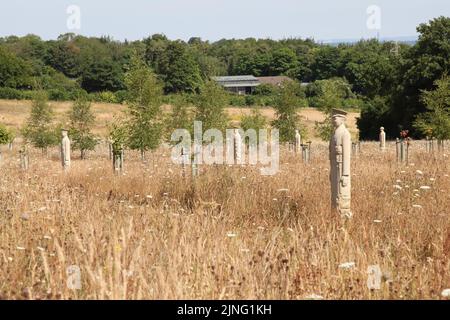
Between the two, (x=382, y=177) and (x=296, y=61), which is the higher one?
(x=296, y=61)

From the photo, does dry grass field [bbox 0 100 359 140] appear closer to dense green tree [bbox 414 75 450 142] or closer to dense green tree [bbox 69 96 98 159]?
dense green tree [bbox 69 96 98 159]

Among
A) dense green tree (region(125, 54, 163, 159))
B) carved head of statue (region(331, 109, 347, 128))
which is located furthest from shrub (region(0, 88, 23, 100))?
carved head of statue (region(331, 109, 347, 128))

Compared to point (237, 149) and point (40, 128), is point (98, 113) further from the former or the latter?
point (237, 149)

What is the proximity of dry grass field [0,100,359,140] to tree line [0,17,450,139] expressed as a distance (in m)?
2.00

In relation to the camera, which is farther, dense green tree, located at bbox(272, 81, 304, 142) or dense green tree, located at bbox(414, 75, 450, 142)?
dense green tree, located at bbox(272, 81, 304, 142)

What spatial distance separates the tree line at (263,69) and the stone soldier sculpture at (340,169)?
1937 cm

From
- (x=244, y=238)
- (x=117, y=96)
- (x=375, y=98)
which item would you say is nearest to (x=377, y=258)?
(x=244, y=238)

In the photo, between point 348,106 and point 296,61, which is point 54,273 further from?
point 296,61

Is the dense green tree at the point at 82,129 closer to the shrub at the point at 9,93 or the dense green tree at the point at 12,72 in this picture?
the shrub at the point at 9,93

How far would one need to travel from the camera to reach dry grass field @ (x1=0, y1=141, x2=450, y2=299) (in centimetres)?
433

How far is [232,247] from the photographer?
547cm

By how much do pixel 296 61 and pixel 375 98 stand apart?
54.3m

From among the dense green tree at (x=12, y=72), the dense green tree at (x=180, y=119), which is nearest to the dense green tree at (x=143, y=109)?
the dense green tree at (x=180, y=119)
